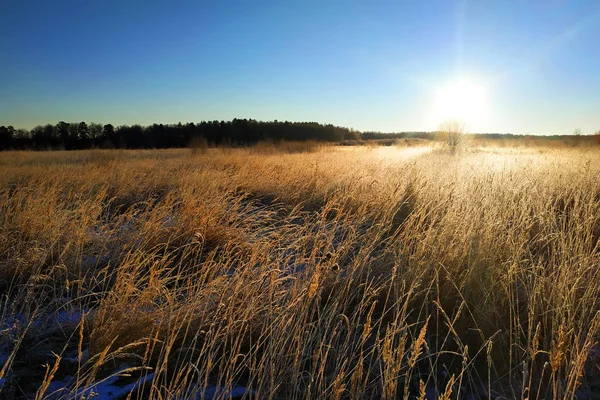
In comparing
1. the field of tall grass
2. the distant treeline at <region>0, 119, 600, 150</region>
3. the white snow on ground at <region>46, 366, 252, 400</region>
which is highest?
the distant treeline at <region>0, 119, 600, 150</region>

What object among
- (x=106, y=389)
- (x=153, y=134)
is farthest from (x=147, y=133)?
(x=106, y=389)

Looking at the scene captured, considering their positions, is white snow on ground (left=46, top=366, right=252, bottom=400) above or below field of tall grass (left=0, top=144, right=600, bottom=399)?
below

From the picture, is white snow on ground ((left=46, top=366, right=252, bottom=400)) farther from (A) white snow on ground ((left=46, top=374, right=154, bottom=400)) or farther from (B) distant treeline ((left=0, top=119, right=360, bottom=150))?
(B) distant treeline ((left=0, top=119, right=360, bottom=150))

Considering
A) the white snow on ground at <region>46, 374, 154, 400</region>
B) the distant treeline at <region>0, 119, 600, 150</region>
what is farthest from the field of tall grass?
the distant treeline at <region>0, 119, 600, 150</region>

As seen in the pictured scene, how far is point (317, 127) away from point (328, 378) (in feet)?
155

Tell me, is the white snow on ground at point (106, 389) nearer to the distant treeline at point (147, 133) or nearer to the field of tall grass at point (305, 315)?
the field of tall grass at point (305, 315)

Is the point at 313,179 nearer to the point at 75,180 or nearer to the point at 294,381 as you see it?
the point at 75,180

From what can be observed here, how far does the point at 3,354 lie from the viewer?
155cm

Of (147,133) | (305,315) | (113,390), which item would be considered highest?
(147,133)

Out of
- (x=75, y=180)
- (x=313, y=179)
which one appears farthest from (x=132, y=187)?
(x=313, y=179)

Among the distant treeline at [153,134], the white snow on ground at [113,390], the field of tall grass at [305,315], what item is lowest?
the white snow on ground at [113,390]

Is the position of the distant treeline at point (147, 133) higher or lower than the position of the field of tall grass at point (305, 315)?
higher

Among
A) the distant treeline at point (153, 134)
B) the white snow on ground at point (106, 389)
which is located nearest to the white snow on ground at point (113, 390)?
the white snow on ground at point (106, 389)

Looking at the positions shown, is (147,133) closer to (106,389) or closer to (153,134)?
(153,134)
